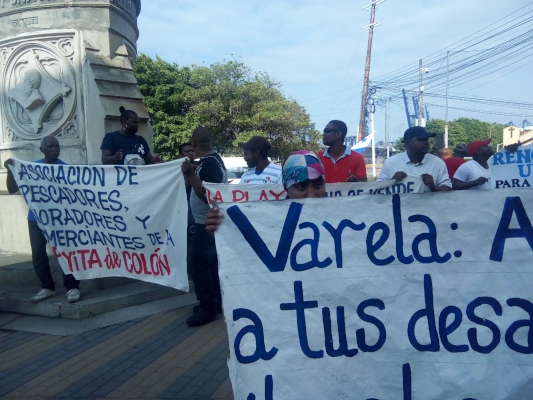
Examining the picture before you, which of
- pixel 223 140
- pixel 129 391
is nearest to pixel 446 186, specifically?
pixel 129 391

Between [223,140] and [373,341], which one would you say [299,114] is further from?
[373,341]

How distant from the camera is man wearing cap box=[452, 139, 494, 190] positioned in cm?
595

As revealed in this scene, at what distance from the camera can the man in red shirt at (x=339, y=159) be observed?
510cm

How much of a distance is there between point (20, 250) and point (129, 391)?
4176 mm

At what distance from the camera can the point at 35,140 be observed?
7.15 metres

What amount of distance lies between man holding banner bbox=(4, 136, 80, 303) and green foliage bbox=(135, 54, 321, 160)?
80.3ft

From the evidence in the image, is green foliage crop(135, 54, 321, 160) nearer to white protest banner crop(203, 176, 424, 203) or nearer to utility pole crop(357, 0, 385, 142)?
utility pole crop(357, 0, 385, 142)

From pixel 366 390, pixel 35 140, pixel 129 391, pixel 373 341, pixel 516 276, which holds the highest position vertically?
pixel 35 140

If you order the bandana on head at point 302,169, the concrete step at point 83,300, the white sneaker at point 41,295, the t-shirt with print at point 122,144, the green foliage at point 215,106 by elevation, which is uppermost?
the green foliage at point 215,106

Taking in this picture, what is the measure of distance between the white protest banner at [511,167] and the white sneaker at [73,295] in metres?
4.77

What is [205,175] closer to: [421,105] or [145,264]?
[145,264]

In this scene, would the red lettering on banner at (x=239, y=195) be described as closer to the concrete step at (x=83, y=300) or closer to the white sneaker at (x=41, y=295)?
the concrete step at (x=83, y=300)

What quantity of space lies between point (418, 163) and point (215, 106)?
87.7ft

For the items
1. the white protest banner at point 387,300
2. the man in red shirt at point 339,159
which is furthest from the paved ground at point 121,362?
the man in red shirt at point 339,159
